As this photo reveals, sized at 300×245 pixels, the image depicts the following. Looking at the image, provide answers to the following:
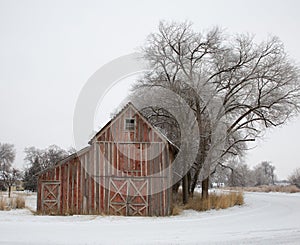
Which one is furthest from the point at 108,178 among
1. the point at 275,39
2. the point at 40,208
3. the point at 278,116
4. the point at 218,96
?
→ the point at 275,39

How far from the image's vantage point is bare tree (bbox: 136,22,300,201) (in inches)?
981

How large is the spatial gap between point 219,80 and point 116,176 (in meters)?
11.8

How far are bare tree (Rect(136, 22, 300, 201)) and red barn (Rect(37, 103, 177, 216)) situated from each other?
6.53m

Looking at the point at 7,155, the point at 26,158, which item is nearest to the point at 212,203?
the point at 26,158

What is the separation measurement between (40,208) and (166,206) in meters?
7.74

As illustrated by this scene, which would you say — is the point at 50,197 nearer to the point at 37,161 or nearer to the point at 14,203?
the point at 14,203

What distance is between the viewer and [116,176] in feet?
66.2

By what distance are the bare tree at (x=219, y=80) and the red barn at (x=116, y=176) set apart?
257 inches

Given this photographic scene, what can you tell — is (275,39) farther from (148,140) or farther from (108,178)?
(108,178)

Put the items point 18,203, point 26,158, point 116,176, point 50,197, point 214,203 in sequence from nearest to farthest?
point 116,176, point 50,197, point 18,203, point 214,203, point 26,158

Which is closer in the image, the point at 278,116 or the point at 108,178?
the point at 108,178

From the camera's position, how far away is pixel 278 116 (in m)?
25.4

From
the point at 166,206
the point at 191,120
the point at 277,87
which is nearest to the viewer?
the point at 166,206

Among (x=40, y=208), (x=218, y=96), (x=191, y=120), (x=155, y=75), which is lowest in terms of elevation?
(x=40, y=208)
